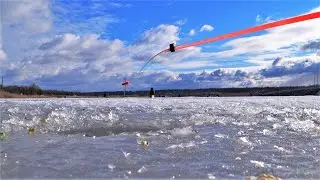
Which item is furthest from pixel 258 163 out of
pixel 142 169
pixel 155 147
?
pixel 155 147

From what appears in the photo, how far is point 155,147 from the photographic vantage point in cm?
993

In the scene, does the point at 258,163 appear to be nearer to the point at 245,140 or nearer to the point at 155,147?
the point at 155,147

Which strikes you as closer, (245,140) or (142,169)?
(142,169)

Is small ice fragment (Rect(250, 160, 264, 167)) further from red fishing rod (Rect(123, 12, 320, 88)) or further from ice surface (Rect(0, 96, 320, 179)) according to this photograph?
red fishing rod (Rect(123, 12, 320, 88))

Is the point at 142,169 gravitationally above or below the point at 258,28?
below

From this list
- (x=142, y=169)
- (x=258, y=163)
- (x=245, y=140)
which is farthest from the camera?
(x=245, y=140)

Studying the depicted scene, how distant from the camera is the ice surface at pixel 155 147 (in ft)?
25.2

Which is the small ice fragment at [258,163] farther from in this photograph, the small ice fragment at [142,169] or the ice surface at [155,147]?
the small ice fragment at [142,169]

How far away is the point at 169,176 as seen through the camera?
7340 mm

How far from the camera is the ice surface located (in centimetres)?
770

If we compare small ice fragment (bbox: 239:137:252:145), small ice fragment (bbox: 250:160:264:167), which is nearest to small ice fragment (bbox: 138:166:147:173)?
small ice fragment (bbox: 250:160:264:167)

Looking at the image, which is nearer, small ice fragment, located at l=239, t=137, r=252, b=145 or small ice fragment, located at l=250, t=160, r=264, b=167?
small ice fragment, located at l=250, t=160, r=264, b=167

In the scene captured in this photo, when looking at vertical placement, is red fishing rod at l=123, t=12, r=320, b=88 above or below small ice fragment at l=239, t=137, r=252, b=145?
above

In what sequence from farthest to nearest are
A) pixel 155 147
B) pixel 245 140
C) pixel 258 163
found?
pixel 245 140 → pixel 155 147 → pixel 258 163
